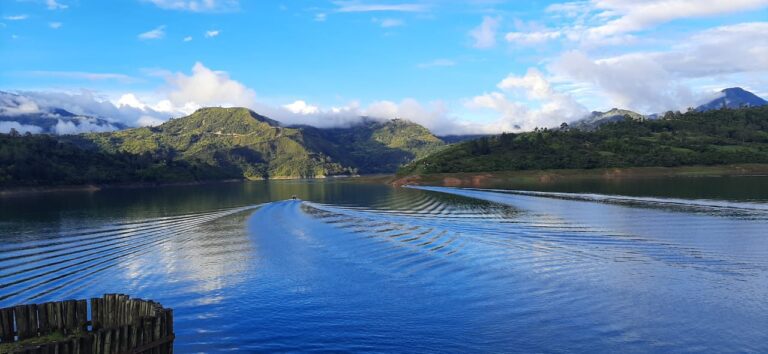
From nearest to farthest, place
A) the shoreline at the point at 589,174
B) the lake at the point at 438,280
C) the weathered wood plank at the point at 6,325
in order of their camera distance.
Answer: the weathered wood plank at the point at 6,325 < the lake at the point at 438,280 < the shoreline at the point at 589,174

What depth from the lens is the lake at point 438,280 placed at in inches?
750

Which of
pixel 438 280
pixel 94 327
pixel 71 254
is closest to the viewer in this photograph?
pixel 94 327

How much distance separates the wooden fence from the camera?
13.1 m

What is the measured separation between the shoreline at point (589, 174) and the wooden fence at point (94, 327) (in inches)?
5158

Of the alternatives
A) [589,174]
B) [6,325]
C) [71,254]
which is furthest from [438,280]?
[589,174]

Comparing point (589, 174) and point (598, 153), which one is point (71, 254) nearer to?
point (589, 174)

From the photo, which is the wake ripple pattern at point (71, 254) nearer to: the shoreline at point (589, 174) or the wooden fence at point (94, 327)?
the wooden fence at point (94, 327)

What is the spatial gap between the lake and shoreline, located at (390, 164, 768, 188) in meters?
96.8

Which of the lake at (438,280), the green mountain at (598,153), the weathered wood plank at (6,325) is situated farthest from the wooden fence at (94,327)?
the green mountain at (598,153)

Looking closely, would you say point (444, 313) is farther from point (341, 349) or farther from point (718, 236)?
point (718, 236)

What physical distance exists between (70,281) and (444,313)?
2340 cm

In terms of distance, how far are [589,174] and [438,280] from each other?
Result: 473 ft

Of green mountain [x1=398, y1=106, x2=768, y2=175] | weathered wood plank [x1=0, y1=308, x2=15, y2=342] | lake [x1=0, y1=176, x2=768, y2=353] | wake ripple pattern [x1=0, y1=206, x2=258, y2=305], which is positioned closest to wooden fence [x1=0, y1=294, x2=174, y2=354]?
weathered wood plank [x1=0, y1=308, x2=15, y2=342]

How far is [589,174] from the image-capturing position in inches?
6161
